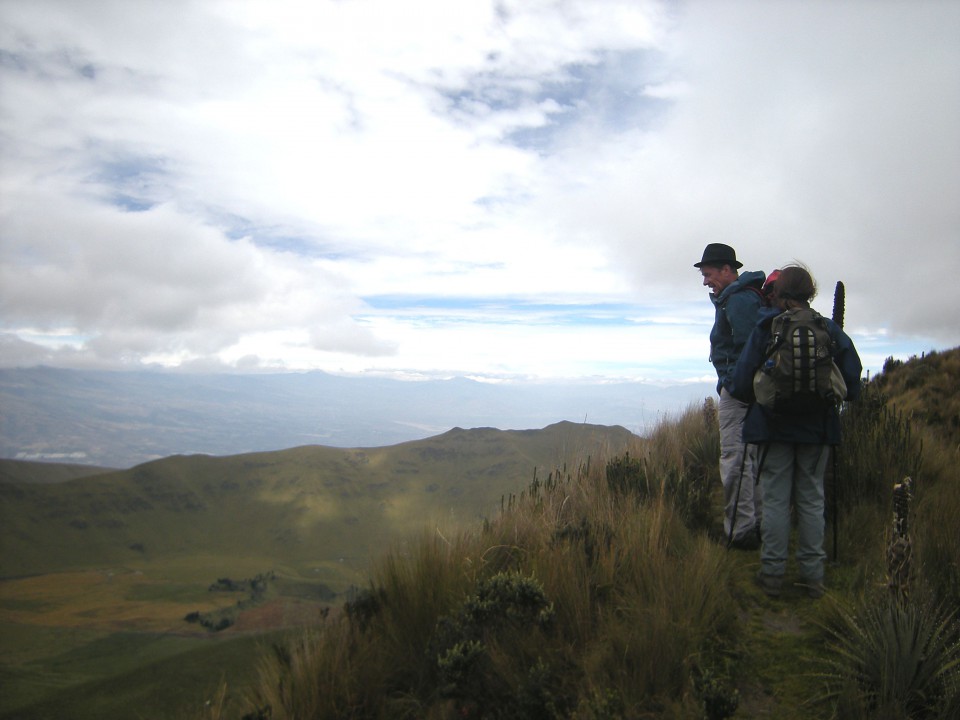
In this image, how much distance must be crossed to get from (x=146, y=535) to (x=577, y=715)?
146m

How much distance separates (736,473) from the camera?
4.70 metres

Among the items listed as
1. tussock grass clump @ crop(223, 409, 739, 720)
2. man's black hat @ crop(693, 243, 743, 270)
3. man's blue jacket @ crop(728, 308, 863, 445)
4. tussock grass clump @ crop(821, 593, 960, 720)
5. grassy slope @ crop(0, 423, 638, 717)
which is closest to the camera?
tussock grass clump @ crop(821, 593, 960, 720)

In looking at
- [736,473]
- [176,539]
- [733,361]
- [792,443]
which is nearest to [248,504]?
[176,539]

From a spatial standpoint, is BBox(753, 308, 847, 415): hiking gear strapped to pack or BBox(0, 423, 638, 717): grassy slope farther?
BBox(0, 423, 638, 717): grassy slope

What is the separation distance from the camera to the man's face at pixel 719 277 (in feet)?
16.3

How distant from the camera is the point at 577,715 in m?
2.65

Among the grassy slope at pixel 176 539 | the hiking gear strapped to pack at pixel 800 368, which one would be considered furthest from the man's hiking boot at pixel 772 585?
the grassy slope at pixel 176 539

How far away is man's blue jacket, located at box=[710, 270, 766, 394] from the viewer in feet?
14.9

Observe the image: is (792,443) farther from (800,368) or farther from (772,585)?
(772,585)

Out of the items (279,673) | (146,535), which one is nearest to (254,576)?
(146,535)

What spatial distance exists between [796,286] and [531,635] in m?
2.82

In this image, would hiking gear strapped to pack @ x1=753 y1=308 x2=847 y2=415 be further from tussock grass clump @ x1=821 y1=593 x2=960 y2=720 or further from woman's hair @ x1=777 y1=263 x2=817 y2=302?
tussock grass clump @ x1=821 y1=593 x2=960 y2=720

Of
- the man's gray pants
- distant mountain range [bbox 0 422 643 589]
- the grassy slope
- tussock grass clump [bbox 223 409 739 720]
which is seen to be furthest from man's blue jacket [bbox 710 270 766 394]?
distant mountain range [bbox 0 422 643 589]

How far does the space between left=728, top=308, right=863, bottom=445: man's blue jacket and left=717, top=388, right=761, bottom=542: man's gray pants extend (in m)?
0.74
